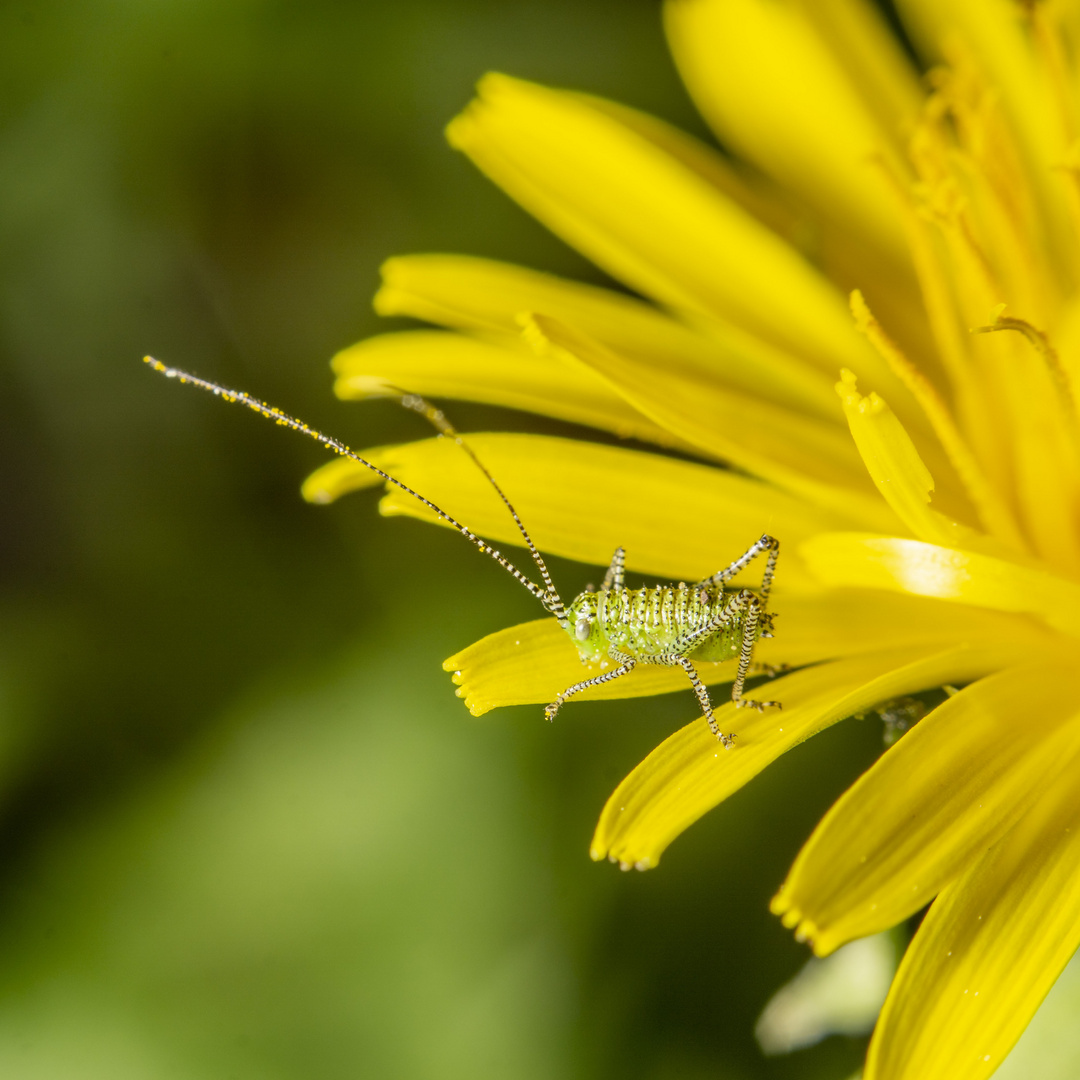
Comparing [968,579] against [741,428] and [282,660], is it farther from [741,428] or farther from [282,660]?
[282,660]

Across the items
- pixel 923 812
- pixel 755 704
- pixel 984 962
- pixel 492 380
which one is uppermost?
pixel 492 380

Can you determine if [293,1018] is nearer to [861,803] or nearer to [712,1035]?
[712,1035]

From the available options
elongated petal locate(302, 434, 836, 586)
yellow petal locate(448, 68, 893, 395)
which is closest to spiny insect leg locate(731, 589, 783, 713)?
elongated petal locate(302, 434, 836, 586)

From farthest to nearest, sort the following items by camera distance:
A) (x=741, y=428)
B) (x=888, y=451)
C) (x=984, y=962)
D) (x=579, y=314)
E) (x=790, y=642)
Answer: (x=579, y=314), (x=741, y=428), (x=790, y=642), (x=888, y=451), (x=984, y=962)

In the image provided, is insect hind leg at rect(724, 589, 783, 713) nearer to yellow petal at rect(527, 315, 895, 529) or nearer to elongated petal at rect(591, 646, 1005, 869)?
elongated petal at rect(591, 646, 1005, 869)

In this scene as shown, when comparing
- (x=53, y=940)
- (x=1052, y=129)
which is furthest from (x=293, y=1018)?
(x=1052, y=129)

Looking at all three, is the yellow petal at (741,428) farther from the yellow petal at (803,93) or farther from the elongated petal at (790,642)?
the yellow petal at (803,93)

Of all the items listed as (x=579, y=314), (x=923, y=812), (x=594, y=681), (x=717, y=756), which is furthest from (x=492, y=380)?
(x=923, y=812)
